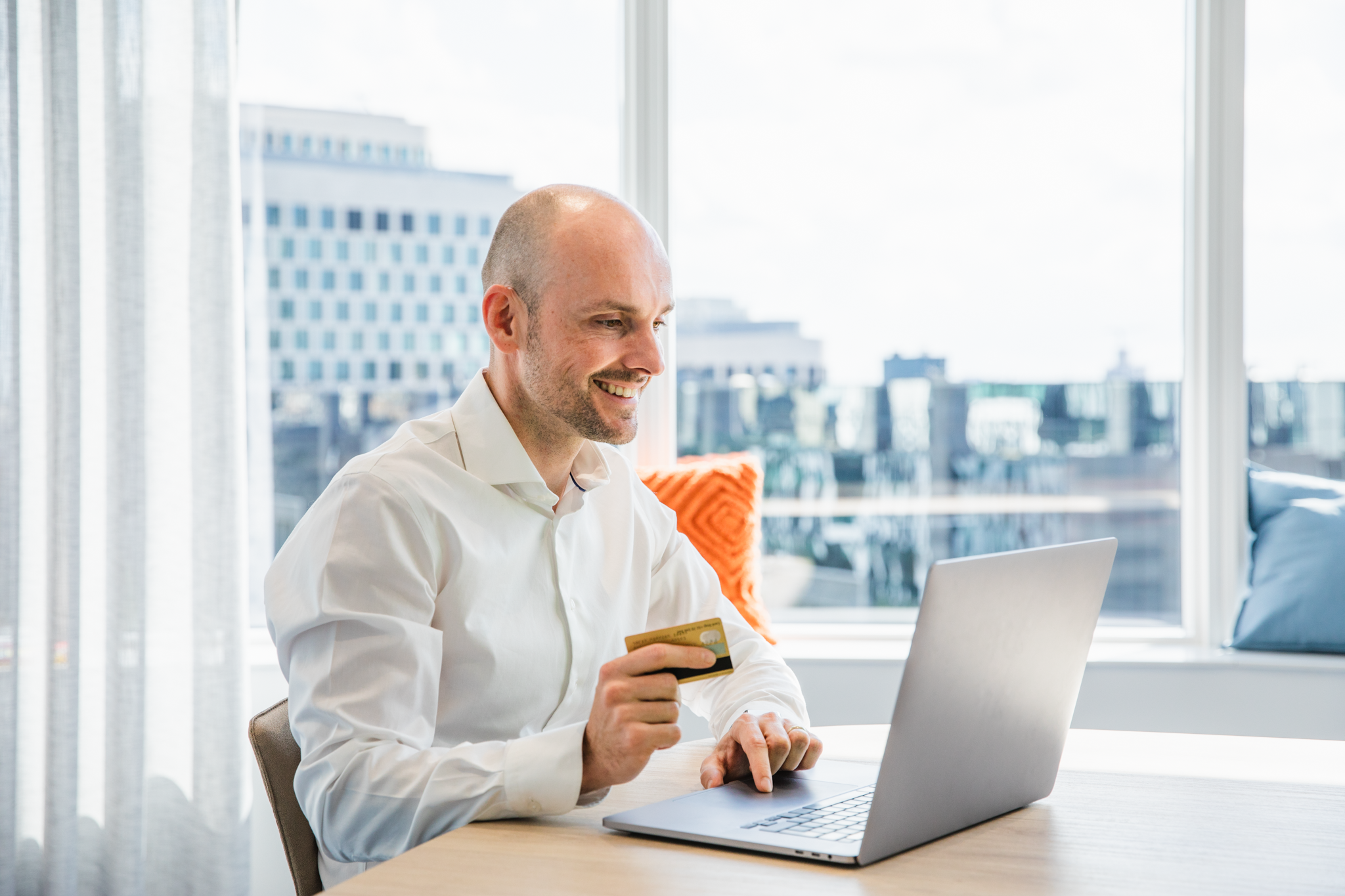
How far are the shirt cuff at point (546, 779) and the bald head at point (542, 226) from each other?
0.66m

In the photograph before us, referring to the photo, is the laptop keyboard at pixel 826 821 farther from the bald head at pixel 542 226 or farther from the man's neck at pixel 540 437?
the bald head at pixel 542 226

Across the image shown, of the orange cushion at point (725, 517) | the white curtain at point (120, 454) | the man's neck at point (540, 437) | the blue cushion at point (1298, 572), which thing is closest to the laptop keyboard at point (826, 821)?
the man's neck at point (540, 437)

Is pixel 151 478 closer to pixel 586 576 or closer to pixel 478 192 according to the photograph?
pixel 478 192

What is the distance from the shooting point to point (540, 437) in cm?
147

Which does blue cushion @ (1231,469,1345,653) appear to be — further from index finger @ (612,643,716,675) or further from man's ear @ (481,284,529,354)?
index finger @ (612,643,716,675)

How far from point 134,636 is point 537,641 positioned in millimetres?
1401

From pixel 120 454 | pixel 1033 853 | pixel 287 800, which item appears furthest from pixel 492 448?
pixel 120 454

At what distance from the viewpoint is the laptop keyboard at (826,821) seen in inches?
36.1

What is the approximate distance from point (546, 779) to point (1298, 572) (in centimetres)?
210

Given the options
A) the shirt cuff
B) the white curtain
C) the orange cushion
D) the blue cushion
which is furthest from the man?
the blue cushion

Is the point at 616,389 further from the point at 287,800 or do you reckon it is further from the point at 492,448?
the point at 287,800

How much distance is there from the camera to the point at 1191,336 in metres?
2.64

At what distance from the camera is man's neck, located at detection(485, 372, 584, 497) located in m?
1.46

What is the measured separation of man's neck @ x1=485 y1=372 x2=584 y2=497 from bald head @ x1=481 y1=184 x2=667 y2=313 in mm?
134
